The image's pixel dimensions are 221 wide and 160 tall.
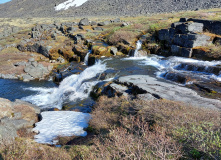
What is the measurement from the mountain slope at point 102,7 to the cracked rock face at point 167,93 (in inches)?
1509

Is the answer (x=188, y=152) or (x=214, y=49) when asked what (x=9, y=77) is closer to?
(x=188, y=152)

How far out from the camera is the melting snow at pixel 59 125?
8.48 metres

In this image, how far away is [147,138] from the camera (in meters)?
4.51

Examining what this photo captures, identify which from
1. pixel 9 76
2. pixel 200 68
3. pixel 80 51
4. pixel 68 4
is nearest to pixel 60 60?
pixel 80 51

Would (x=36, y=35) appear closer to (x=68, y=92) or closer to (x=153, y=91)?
(x=68, y=92)

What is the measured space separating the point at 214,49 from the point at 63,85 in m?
Answer: 15.1

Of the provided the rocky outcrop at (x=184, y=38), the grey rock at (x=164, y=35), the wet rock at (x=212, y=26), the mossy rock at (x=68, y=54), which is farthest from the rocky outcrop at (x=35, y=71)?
the wet rock at (x=212, y=26)

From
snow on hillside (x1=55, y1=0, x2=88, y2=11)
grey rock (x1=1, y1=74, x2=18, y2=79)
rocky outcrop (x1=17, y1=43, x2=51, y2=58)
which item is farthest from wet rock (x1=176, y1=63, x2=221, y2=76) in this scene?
snow on hillside (x1=55, y1=0, x2=88, y2=11)

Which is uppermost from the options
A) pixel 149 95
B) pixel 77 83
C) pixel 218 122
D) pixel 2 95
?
pixel 218 122

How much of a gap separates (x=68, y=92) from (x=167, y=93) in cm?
884

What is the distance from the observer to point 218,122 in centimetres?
496

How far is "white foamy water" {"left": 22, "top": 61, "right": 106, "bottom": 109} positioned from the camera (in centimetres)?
1357

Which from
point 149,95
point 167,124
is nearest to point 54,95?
point 149,95

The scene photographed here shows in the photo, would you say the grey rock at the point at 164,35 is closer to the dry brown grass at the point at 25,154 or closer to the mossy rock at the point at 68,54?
the mossy rock at the point at 68,54
